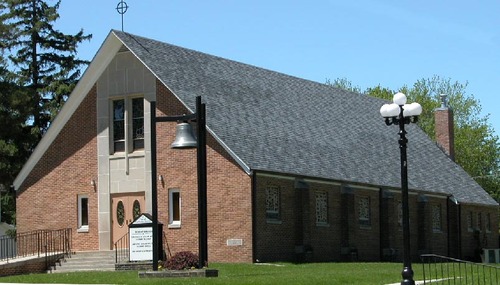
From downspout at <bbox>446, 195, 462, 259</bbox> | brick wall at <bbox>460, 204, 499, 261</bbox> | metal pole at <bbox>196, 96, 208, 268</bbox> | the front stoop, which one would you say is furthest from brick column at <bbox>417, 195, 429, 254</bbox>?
metal pole at <bbox>196, 96, 208, 268</bbox>

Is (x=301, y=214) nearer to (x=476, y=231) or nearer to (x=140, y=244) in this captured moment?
(x=140, y=244)

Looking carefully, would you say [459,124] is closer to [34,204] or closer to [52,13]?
[52,13]

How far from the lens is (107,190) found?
38.6m

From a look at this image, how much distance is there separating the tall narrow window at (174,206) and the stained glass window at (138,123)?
2215 millimetres

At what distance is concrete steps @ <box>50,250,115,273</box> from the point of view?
36.0 metres

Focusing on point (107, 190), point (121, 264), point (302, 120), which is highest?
point (302, 120)

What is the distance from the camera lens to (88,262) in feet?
120

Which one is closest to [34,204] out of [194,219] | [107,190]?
[107,190]

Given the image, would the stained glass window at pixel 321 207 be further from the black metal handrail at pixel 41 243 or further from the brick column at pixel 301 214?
the black metal handrail at pixel 41 243

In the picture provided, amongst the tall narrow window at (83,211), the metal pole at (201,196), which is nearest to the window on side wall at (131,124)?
the tall narrow window at (83,211)

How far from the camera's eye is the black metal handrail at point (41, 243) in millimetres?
39097

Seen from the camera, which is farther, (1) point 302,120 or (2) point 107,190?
(1) point 302,120

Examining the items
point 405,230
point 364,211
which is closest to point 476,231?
point 364,211

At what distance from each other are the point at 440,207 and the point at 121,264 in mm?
21554
